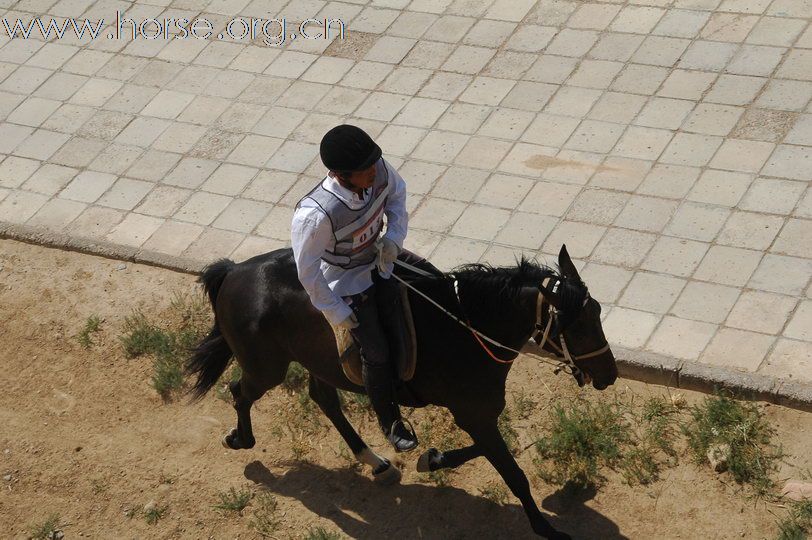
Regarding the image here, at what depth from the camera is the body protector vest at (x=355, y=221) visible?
6.57 m

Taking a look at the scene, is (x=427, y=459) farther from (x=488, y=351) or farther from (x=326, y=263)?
(x=326, y=263)

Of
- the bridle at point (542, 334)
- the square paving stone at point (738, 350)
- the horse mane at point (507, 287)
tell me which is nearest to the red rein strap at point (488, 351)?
the bridle at point (542, 334)

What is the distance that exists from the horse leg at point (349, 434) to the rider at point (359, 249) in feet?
2.73

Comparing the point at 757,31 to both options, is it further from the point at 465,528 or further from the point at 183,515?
the point at 183,515

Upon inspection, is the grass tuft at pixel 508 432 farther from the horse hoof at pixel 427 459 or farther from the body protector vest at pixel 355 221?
the body protector vest at pixel 355 221

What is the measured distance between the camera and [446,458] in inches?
295

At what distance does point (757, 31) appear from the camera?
11.7 metres

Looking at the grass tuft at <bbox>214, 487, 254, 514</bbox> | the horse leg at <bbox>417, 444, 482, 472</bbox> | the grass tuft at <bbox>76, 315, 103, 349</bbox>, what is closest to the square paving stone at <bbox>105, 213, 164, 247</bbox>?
the grass tuft at <bbox>76, 315, 103, 349</bbox>

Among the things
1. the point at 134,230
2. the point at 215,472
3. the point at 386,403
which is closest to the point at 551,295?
the point at 386,403

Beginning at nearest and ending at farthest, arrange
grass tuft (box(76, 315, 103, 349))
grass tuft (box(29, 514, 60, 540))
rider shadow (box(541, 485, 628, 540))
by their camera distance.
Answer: rider shadow (box(541, 485, 628, 540)) → grass tuft (box(29, 514, 60, 540)) → grass tuft (box(76, 315, 103, 349))

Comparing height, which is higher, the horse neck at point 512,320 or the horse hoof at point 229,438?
the horse neck at point 512,320

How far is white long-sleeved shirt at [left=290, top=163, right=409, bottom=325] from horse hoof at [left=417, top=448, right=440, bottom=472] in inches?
54.9

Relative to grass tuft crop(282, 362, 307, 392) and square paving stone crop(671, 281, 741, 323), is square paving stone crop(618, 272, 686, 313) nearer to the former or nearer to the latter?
square paving stone crop(671, 281, 741, 323)

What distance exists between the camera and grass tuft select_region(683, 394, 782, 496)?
736 centimetres
